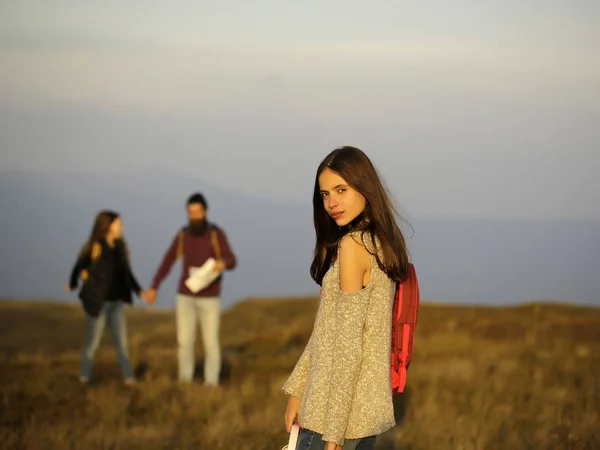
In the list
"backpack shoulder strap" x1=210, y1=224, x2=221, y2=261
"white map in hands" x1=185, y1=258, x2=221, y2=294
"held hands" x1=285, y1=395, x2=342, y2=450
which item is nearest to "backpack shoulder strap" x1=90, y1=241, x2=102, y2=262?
"white map in hands" x1=185, y1=258, x2=221, y2=294

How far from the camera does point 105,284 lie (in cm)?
1322

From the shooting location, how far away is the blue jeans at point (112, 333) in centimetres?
1338

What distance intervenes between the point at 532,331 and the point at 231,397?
7.84 m

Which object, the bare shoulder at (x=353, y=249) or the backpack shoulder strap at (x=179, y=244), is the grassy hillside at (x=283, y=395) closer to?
the backpack shoulder strap at (x=179, y=244)

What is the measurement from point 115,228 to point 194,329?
1.54 m

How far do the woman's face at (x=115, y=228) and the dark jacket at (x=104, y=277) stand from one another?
9 centimetres

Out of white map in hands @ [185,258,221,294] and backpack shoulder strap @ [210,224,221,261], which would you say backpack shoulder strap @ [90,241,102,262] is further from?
backpack shoulder strap @ [210,224,221,261]

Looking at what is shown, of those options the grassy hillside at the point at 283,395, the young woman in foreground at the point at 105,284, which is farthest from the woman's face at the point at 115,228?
the grassy hillside at the point at 283,395

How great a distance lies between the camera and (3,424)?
10203 millimetres

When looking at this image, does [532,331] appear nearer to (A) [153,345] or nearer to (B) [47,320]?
(A) [153,345]

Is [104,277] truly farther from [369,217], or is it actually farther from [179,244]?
[369,217]

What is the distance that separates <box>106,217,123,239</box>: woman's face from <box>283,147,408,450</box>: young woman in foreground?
30.1 feet

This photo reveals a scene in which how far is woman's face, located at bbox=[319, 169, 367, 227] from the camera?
4.42 meters

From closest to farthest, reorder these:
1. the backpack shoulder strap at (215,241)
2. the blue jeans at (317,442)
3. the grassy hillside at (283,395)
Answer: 1. the blue jeans at (317,442)
2. the grassy hillside at (283,395)
3. the backpack shoulder strap at (215,241)
